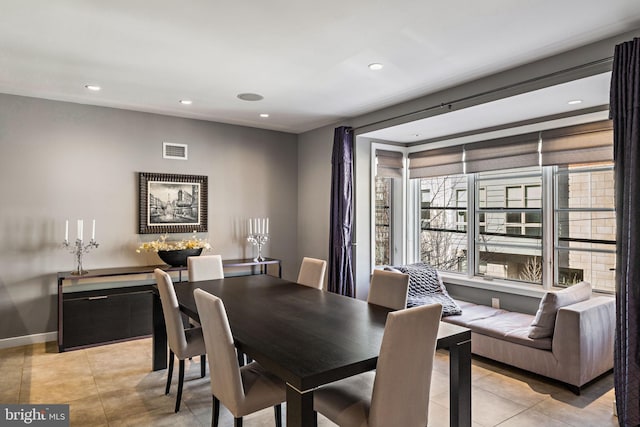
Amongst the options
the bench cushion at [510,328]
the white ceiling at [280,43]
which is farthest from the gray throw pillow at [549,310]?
the white ceiling at [280,43]

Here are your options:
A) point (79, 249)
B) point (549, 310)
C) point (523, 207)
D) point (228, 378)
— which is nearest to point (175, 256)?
point (79, 249)

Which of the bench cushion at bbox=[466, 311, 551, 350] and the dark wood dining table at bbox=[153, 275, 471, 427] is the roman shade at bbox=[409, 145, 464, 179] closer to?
the bench cushion at bbox=[466, 311, 551, 350]

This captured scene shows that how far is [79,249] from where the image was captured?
4.23m

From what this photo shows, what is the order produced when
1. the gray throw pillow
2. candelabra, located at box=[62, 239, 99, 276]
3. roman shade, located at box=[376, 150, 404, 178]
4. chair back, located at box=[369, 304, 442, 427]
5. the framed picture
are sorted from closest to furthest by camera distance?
chair back, located at box=[369, 304, 442, 427]
the gray throw pillow
candelabra, located at box=[62, 239, 99, 276]
the framed picture
roman shade, located at box=[376, 150, 404, 178]

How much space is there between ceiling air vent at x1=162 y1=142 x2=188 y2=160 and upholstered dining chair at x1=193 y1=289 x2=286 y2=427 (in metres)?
3.21

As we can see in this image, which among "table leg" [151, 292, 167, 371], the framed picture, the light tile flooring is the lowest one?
the light tile flooring

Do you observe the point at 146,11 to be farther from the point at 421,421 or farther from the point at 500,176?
the point at 500,176

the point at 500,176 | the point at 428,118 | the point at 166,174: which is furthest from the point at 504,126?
the point at 166,174

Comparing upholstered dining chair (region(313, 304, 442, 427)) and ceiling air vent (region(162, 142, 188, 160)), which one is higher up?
ceiling air vent (region(162, 142, 188, 160))

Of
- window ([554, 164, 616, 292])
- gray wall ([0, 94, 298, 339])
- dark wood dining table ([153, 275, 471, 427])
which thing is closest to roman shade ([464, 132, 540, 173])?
window ([554, 164, 616, 292])

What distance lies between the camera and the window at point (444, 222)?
16.7 feet

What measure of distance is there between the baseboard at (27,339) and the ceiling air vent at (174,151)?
7.61 ft

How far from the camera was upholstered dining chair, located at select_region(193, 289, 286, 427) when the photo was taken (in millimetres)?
1978

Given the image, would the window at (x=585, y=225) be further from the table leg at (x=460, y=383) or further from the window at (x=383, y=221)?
the table leg at (x=460, y=383)
